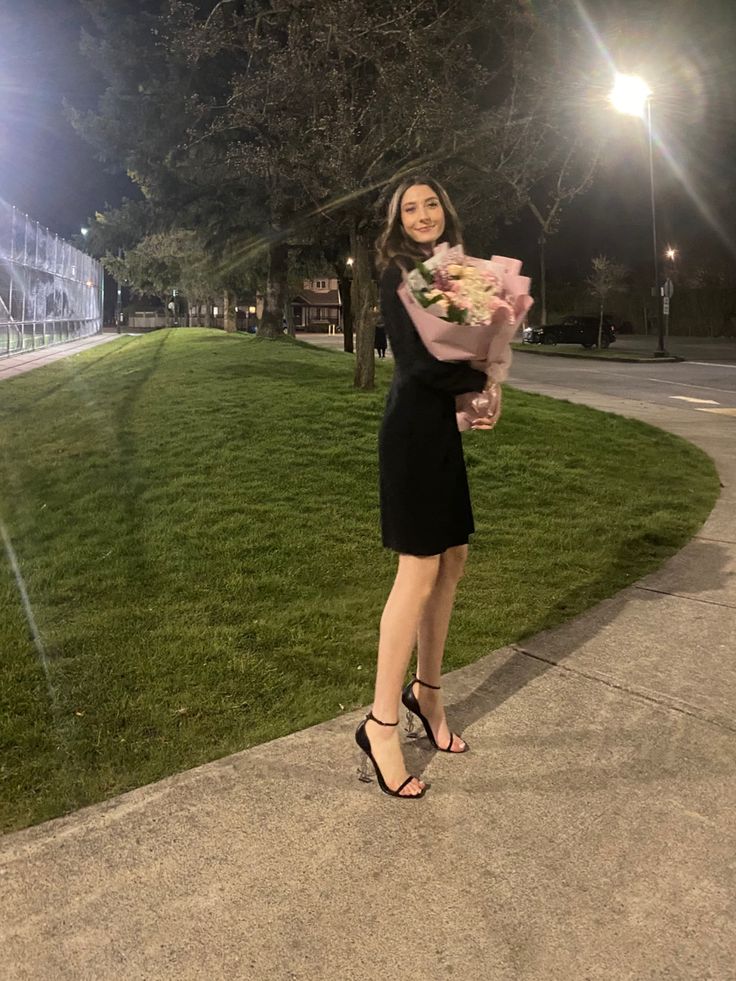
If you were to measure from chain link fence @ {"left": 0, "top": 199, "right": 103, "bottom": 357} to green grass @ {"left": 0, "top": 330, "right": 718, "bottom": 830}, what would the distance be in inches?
441

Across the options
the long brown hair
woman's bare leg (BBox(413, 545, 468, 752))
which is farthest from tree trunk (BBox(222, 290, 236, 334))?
woman's bare leg (BBox(413, 545, 468, 752))

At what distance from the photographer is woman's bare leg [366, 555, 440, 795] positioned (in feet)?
9.00

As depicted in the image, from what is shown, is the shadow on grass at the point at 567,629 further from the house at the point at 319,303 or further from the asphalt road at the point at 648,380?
the house at the point at 319,303

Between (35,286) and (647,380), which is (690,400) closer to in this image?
(647,380)

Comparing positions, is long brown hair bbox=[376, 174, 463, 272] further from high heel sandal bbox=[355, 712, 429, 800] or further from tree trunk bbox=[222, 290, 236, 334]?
tree trunk bbox=[222, 290, 236, 334]

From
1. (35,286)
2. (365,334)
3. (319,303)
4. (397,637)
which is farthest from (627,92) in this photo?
(319,303)

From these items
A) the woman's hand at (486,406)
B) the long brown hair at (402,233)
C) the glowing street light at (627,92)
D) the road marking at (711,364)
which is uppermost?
the glowing street light at (627,92)

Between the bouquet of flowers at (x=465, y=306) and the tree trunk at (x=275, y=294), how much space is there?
24.0 metres

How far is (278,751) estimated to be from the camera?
2.93 meters

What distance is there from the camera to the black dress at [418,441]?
263cm

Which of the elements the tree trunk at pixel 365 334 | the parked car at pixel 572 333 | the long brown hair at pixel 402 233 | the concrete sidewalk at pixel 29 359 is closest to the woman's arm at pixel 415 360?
the long brown hair at pixel 402 233

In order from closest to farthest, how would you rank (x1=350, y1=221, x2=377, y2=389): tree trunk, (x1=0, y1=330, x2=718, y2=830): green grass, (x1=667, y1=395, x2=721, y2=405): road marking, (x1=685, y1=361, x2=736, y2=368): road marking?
(x1=0, y1=330, x2=718, y2=830): green grass
(x1=350, y1=221, x2=377, y2=389): tree trunk
(x1=667, y1=395, x2=721, y2=405): road marking
(x1=685, y1=361, x2=736, y2=368): road marking

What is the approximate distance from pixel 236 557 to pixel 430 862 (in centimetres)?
319

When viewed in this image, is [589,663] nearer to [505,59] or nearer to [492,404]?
[492,404]
